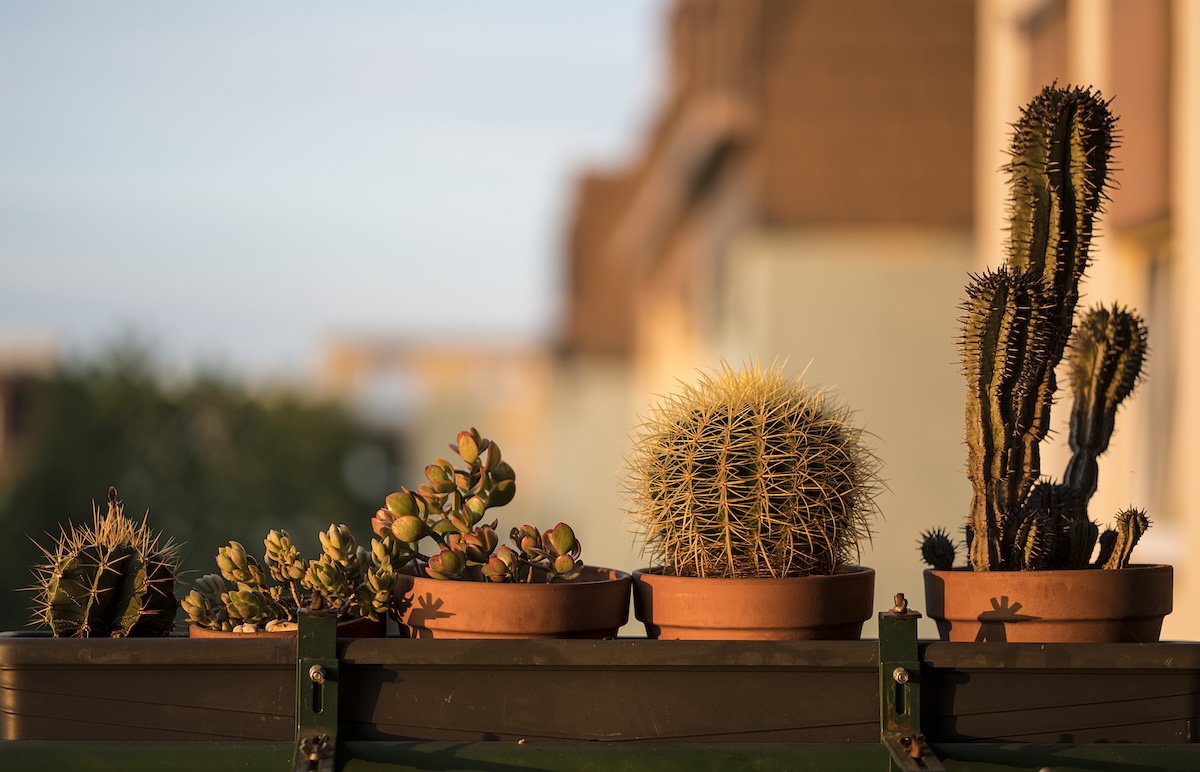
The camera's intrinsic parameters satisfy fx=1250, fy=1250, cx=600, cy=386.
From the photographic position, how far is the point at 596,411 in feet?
77.6

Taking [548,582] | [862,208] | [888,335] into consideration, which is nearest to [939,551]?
[548,582]

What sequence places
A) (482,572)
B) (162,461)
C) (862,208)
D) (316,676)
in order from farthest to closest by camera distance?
1. (162,461)
2. (862,208)
3. (482,572)
4. (316,676)

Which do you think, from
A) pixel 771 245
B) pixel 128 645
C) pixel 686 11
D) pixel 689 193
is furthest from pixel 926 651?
pixel 686 11

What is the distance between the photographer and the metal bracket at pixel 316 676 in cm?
173

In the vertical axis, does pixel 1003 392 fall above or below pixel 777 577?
above

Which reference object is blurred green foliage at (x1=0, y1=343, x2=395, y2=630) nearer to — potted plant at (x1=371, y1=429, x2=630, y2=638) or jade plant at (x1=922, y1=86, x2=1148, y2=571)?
potted plant at (x1=371, y1=429, x2=630, y2=638)

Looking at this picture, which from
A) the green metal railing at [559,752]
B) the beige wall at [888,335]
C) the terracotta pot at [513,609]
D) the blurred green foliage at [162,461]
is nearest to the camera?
the green metal railing at [559,752]

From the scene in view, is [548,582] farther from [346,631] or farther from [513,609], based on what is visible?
[346,631]

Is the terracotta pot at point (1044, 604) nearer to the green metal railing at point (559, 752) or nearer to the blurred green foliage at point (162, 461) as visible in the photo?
the green metal railing at point (559, 752)

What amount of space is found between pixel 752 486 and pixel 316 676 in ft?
2.39

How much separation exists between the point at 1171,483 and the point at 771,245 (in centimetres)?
527

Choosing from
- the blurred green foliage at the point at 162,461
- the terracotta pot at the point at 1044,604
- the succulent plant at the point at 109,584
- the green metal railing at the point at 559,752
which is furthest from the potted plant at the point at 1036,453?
the blurred green foliage at the point at 162,461

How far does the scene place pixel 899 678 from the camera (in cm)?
174

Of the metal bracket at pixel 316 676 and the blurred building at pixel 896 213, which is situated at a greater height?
the blurred building at pixel 896 213
